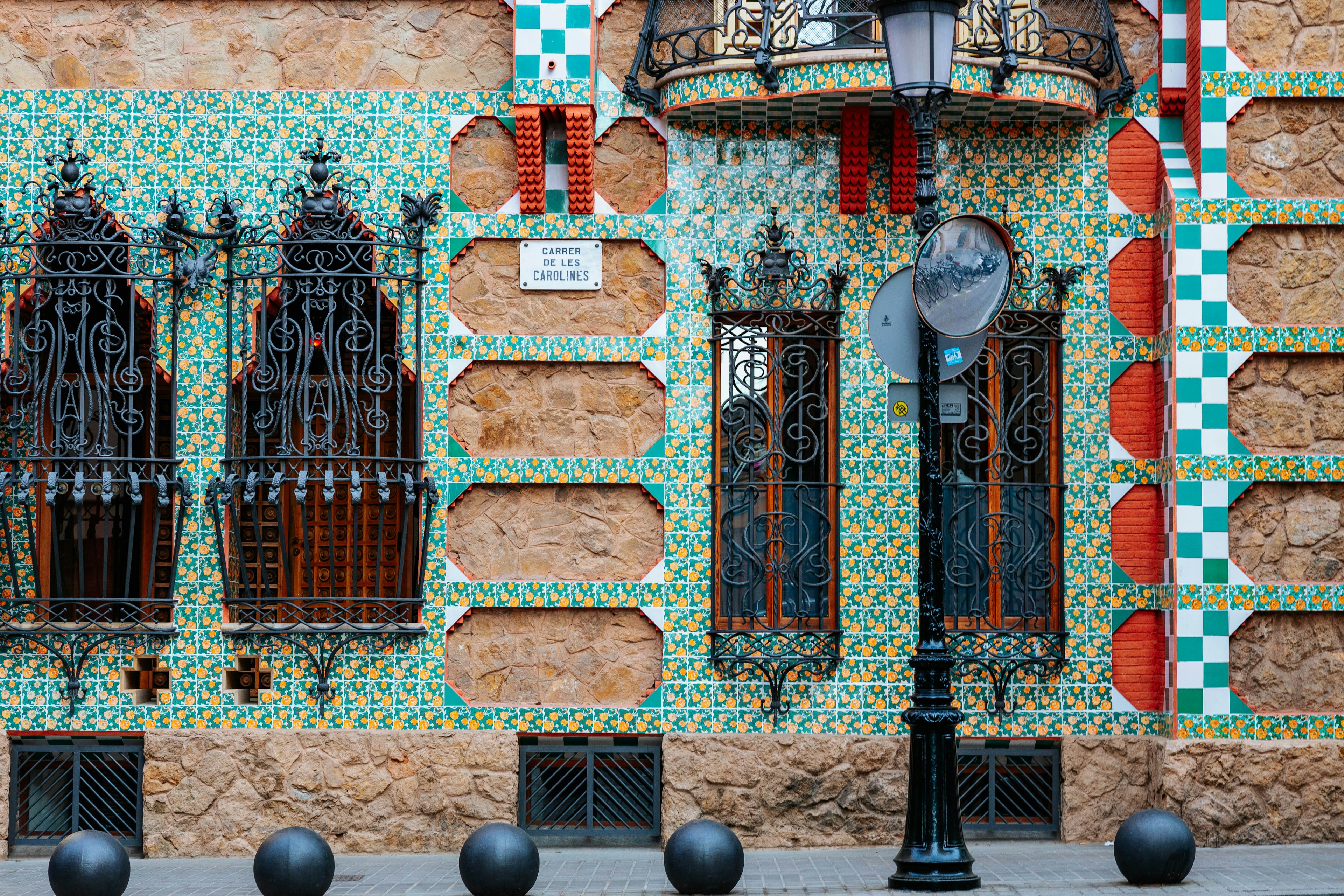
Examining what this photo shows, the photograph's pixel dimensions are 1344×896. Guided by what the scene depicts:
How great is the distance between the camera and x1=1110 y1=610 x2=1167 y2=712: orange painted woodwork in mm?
10234

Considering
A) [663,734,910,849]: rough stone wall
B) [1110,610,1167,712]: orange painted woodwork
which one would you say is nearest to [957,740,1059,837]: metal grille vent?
[663,734,910,849]: rough stone wall

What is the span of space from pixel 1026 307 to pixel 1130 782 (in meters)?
3.52

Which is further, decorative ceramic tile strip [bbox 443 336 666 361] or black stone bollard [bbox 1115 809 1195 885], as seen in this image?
decorative ceramic tile strip [bbox 443 336 666 361]

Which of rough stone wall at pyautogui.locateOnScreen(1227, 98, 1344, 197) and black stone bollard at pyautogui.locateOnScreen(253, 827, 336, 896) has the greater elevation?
rough stone wall at pyautogui.locateOnScreen(1227, 98, 1344, 197)

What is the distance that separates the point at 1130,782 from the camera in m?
10.1

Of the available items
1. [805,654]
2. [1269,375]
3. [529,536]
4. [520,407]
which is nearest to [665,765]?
[805,654]

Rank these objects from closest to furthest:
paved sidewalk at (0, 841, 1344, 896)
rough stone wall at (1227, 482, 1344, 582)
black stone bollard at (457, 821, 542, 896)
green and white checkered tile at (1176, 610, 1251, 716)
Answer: black stone bollard at (457, 821, 542, 896) < paved sidewalk at (0, 841, 1344, 896) < green and white checkered tile at (1176, 610, 1251, 716) < rough stone wall at (1227, 482, 1344, 582)

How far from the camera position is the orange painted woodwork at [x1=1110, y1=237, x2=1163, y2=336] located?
34.3 feet

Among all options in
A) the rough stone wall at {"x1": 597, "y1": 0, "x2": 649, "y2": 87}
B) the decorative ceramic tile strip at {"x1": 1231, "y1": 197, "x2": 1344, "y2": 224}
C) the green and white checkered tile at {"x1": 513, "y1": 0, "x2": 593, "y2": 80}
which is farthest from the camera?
the rough stone wall at {"x1": 597, "y1": 0, "x2": 649, "y2": 87}

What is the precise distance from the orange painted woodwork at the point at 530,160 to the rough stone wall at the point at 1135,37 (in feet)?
13.9

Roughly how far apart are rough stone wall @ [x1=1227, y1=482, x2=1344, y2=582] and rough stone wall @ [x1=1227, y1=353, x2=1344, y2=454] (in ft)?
0.93

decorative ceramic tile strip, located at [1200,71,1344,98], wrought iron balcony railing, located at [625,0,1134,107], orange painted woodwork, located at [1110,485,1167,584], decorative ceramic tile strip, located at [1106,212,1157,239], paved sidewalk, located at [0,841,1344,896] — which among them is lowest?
paved sidewalk, located at [0,841,1344,896]

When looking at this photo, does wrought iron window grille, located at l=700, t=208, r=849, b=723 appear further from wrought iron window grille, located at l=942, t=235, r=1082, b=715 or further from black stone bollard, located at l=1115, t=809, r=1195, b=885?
black stone bollard, located at l=1115, t=809, r=1195, b=885

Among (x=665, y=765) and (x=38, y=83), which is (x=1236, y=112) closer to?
(x=665, y=765)
